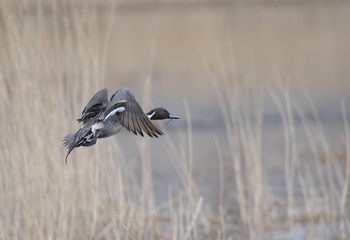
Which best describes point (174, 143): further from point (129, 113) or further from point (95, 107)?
point (129, 113)

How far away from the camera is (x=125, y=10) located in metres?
18.6

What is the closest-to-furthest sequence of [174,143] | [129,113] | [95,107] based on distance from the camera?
[129,113], [95,107], [174,143]

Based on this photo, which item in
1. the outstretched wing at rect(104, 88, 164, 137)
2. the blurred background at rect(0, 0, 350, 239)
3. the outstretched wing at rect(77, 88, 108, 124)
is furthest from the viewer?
the blurred background at rect(0, 0, 350, 239)

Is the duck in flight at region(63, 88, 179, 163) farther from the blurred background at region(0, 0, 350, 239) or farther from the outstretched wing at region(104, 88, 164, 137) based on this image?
the blurred background at region(0, 0, 350, 239)

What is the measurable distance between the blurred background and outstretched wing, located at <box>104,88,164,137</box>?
0.56 m

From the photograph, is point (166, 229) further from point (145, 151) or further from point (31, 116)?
point (31, 116)

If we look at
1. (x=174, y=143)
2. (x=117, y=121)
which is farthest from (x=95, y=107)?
(x=174, y=143)

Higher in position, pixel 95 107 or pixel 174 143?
pixel 174 143

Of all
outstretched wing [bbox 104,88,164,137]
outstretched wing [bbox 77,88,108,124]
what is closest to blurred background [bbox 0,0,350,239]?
outstretched wing [bbox 77,88,108,124]

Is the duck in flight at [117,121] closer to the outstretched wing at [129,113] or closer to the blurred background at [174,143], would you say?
the outstretched wing at [129,113]

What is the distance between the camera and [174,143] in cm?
847

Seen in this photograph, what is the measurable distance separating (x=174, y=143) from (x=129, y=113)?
620 centimetres

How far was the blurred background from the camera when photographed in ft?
12.9

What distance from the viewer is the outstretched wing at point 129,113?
87.0 inches
